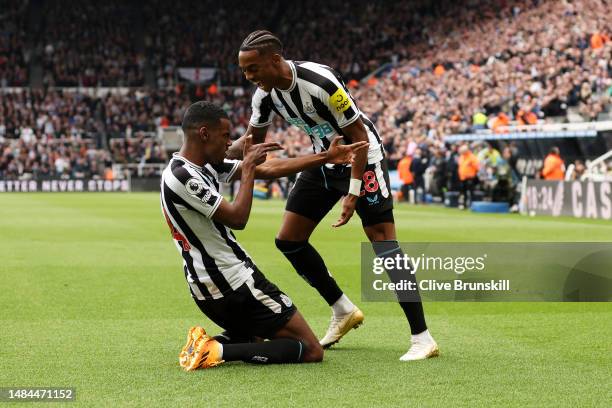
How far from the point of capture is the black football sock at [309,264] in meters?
7.40

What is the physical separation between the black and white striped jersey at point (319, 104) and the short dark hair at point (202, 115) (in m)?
0.75

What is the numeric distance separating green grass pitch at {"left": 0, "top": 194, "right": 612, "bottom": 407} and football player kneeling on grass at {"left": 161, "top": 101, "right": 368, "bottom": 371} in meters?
0.14

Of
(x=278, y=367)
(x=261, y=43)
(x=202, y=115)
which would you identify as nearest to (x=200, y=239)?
(x=202, y=115)

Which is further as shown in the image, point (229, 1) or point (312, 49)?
point (229, 1)

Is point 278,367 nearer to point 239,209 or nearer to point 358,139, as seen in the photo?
point 239,209

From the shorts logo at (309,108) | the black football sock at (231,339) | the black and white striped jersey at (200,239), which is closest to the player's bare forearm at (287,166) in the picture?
the black and white striped jersey at (200,239)

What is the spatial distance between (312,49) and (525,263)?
48172mm

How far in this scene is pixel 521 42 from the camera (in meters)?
38.2

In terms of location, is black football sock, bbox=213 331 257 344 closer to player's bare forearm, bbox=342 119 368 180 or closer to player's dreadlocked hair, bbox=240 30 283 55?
player's bare forearm, bbox=342 119 368 180

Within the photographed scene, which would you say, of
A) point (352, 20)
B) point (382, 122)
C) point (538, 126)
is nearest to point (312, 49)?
point (352, 20)

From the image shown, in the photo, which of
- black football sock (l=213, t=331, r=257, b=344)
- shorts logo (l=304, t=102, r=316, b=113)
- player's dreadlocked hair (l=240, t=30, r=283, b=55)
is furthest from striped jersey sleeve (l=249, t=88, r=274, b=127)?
black football sock (l=213, t=331, r=257, b=344)

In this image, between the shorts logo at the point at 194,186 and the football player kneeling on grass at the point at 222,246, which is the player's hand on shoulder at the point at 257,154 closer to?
the football player kneeling on grass at the point at 222,246

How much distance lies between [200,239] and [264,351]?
31.3 inches

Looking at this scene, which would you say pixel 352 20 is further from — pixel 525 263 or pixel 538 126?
pixel 525 263
